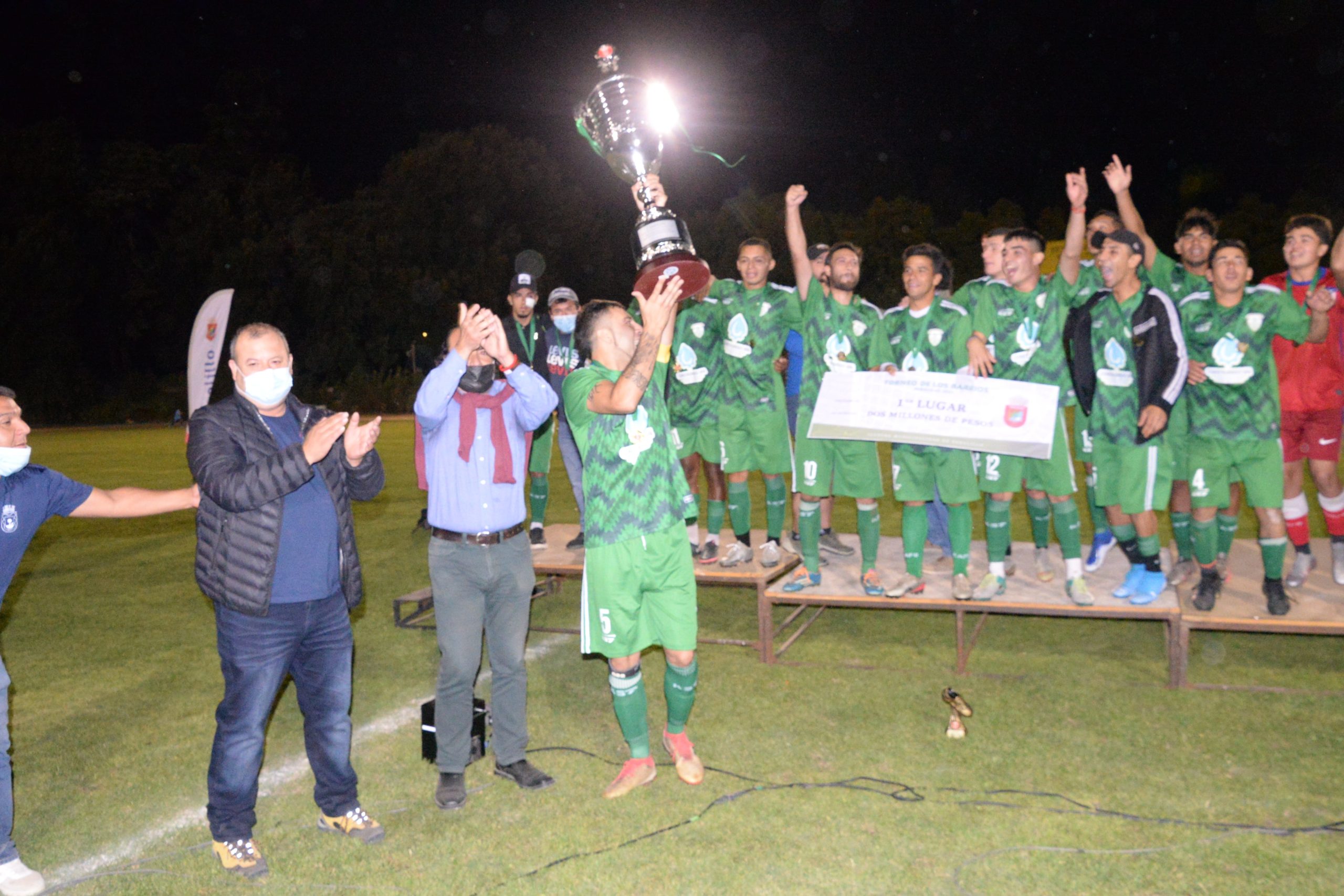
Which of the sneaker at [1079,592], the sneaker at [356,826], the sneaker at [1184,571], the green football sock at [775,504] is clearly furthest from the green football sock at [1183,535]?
the sneaker at [356,826]

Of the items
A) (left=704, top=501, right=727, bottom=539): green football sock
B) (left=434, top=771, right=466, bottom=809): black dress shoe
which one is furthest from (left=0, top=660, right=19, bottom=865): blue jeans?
(left=704, top=501, right=727, bottom=539): green football sock

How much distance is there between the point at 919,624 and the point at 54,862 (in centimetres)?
567

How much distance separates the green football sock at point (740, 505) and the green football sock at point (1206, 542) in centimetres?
314

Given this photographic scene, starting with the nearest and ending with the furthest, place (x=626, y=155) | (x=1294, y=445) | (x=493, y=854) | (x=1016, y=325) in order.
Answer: (x=493, y=854) → (x=626, y=155) → (x=1016, y=325) → (x=1294, y=445)

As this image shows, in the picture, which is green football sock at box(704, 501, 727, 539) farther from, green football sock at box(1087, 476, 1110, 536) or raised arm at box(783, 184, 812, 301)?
green football sock at box(1087, 476, 1110, 536)

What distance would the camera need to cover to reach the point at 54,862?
4.10 m

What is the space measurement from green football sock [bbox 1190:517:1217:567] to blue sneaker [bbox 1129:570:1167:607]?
392 mm

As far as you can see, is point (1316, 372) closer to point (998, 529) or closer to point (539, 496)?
point (998, 529)

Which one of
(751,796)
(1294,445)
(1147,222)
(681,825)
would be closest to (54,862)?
(681,825)

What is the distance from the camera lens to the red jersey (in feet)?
23.0

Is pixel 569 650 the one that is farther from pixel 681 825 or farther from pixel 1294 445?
pixel 1294 445

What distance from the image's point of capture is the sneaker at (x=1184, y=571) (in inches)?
279

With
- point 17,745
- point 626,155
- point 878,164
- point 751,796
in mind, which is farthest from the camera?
point 878,164

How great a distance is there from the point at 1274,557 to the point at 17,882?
708cm
